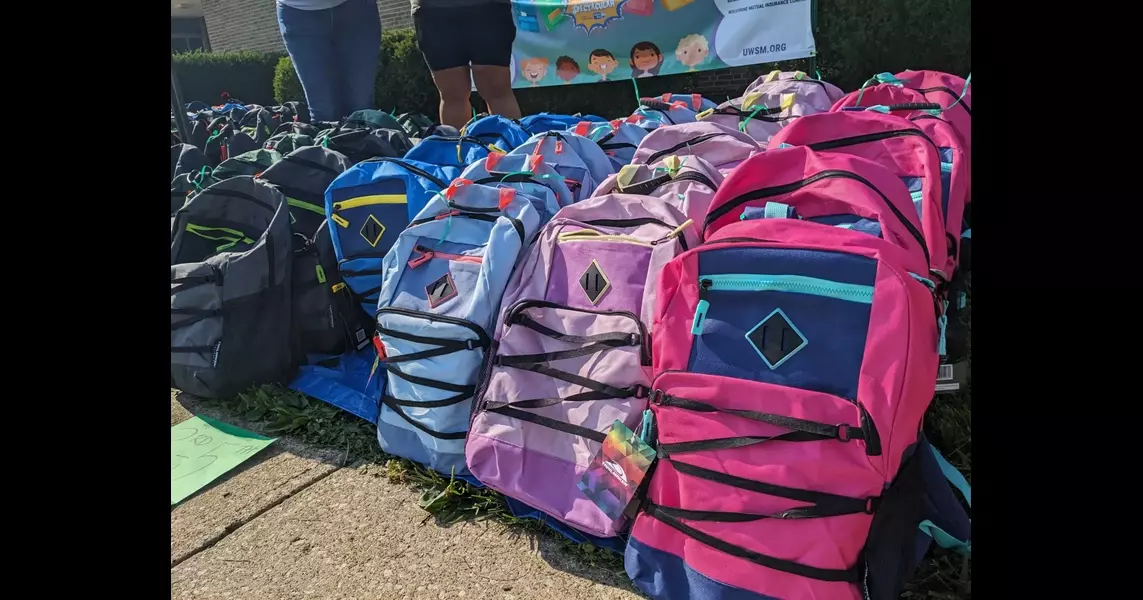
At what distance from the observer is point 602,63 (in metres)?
6.21

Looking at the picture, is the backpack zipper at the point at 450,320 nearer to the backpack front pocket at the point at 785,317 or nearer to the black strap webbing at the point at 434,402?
the black strap webbing at the point at 434,402

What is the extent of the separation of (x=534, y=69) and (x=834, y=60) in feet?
9.33

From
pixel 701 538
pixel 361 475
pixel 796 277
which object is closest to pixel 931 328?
pixel 796 277

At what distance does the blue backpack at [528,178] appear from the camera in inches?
93.0

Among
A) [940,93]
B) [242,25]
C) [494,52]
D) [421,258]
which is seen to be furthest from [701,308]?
[242,25]

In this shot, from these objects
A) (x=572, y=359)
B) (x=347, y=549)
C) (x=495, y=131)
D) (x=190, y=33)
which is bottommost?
(x=347, y=549)

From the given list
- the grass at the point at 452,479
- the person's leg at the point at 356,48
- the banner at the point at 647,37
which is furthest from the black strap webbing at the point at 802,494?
the banner at the point at 647,37

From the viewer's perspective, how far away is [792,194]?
5.64 feet

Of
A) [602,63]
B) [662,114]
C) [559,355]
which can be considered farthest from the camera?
[602,63]

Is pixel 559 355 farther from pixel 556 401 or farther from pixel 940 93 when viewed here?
pixel 940 93

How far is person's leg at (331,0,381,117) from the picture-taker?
3992 mm

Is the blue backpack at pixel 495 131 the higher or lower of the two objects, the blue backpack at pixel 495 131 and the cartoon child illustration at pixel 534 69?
the lower

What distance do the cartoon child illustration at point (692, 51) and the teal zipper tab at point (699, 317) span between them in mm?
4723
